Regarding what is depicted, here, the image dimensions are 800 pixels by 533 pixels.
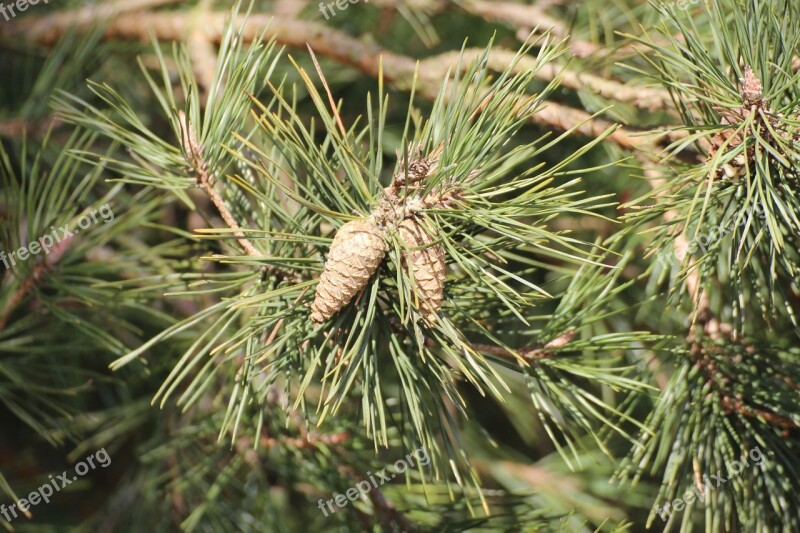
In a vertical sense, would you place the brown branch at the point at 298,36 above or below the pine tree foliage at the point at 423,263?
above

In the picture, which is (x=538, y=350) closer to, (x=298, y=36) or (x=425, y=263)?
(x=425, y=263)

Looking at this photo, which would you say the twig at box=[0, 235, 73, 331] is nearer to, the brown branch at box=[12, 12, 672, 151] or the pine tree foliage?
the pine tree foliage

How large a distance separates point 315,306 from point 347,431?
0.23 m

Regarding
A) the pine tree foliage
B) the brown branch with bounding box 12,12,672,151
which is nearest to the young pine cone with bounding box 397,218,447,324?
the pine tree foliage

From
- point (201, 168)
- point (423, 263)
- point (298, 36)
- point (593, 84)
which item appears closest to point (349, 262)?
point (423, 263)

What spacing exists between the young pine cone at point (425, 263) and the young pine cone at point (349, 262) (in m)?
0.02

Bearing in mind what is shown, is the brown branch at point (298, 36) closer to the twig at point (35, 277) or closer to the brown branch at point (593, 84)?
the brown branch at point (593, 84)

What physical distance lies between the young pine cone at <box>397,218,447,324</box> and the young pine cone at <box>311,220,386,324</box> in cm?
2

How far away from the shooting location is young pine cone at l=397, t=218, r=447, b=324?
434mm

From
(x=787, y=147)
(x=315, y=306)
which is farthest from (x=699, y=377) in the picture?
(x=315, y=306)

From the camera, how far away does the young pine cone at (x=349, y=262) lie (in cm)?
42

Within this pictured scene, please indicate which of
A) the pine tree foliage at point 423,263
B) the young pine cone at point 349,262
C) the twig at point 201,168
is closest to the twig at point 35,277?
the pine tree foliage at point 423,263

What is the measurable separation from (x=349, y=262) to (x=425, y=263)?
0.04 meters

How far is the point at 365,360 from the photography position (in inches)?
18.1
